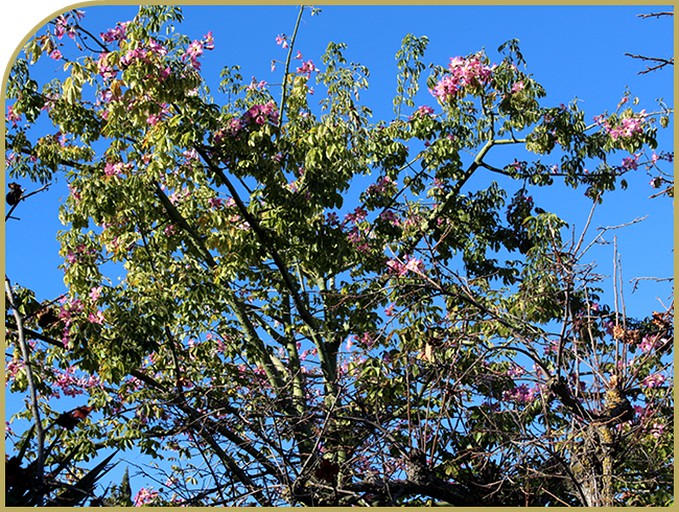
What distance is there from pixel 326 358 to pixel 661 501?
3729mm

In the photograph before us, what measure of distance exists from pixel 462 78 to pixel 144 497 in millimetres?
5256

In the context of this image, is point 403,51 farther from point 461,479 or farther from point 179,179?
point 461,479

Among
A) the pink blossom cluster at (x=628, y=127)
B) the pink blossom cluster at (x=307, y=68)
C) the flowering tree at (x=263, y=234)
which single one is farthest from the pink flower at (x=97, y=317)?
the pink blossom cluster at (x=628, y=127)

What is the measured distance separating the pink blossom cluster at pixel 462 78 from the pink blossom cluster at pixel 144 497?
194 inches

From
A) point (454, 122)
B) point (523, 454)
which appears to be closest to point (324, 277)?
point (454, 122)

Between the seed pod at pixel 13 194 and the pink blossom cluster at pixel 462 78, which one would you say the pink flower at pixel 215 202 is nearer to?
the pink blossom cluster at pixel 462 78

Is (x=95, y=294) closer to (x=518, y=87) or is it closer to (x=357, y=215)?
(x=357, y=215)

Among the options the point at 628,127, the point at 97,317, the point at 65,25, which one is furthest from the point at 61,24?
the point at 628,127

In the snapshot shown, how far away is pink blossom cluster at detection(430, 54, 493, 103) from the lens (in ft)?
27.9

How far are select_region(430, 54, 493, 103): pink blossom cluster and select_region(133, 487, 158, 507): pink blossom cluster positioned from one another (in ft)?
16.2

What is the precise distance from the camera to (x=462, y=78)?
8531 mm

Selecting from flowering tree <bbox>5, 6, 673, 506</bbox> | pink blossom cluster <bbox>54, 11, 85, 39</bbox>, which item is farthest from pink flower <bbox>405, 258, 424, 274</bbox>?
pink blossom cluster <bbox>54, 11, 85, 39</bbox>

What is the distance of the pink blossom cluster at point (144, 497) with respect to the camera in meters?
7.83

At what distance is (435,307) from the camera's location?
754 cm
